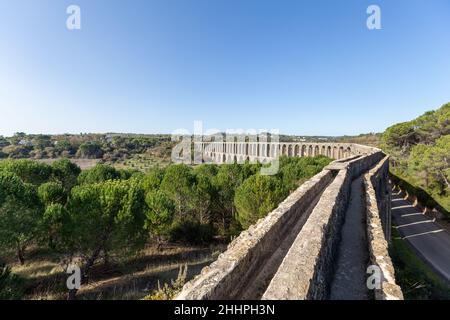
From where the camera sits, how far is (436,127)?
27.0m

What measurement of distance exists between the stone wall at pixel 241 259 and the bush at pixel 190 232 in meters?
13.0

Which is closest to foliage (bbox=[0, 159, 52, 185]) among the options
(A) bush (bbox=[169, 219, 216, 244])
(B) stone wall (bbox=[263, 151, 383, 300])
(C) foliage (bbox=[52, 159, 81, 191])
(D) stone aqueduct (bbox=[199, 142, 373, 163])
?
(C) foliage (bbox=[52, 159, 81, 191])

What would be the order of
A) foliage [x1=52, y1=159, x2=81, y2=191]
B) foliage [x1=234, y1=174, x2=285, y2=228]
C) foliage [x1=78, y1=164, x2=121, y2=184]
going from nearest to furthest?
1. foliage [x1=234, y1=174, x2=285, y2=228]
2. foliage [x1=52, y1=159, x2=81, y2=191]
3. foliage [x1=78, y1=164, x2=121, y2=184]

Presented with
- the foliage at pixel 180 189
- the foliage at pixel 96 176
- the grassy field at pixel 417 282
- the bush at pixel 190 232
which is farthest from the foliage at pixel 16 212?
the grassy field at pixel 417 282

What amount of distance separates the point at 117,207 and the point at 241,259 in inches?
422

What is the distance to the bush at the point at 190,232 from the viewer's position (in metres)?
18.2

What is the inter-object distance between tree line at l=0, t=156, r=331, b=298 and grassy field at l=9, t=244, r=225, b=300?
30.0 inches

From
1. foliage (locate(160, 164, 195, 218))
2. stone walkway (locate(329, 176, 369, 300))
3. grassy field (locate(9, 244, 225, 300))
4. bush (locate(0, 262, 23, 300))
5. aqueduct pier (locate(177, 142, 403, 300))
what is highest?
aqueduct pier (locate(177, 142, 403, 300))

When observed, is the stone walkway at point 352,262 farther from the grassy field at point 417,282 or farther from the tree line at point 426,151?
the tree line at point 426,151

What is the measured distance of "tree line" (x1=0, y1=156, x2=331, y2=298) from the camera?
1145 cm

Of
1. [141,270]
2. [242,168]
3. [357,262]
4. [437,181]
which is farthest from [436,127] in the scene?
[141,270]

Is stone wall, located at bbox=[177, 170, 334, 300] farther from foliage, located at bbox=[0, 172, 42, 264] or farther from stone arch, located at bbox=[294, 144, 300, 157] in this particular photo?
stone arch, located at bbox=[294, 144, 300, 157]
